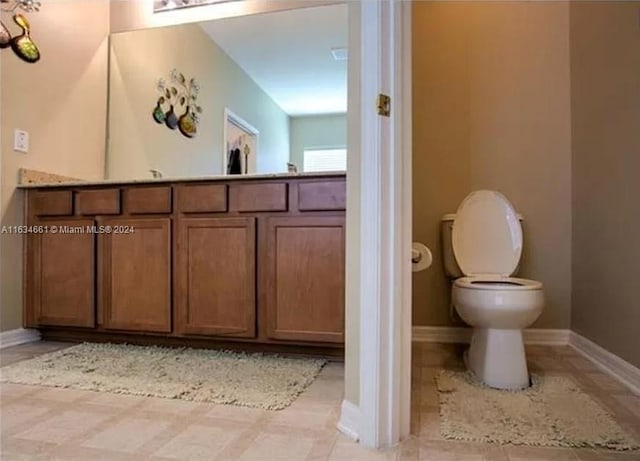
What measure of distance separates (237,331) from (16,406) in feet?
2.89

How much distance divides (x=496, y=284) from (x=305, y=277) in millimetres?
841

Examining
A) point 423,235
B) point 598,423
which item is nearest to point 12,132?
point 423,235

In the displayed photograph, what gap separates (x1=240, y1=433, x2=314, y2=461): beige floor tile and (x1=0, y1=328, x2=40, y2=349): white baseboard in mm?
1785

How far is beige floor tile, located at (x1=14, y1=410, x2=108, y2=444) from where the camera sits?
1.22m

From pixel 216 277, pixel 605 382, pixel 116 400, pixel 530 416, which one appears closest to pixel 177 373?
pixel 116 400

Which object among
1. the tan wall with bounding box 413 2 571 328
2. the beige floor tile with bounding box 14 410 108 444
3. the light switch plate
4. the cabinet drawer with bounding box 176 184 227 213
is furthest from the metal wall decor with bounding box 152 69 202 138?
the beige floor tile with bounding box 14 410 108 444

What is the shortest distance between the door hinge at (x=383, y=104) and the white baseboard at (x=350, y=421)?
86 cm

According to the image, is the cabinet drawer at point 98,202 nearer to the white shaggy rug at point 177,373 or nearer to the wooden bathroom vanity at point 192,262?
the wooden bathroom vanity at point 192,262

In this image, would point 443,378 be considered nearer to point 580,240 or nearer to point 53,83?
point 580,240

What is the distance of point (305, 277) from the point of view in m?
1.95

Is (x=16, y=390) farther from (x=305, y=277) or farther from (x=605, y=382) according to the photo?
(x=605, y=382)

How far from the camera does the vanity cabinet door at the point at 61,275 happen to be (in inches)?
89.9

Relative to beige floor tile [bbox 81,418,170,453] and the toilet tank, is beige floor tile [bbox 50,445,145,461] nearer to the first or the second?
beige floor tile [bbox 81,418,170,453]

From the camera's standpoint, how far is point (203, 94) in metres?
2.95
